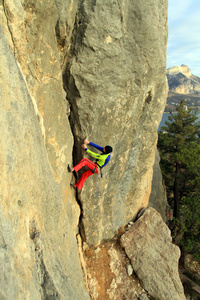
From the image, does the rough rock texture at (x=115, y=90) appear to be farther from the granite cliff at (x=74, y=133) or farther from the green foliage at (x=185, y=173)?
the green foliage at (x=185, y=173)

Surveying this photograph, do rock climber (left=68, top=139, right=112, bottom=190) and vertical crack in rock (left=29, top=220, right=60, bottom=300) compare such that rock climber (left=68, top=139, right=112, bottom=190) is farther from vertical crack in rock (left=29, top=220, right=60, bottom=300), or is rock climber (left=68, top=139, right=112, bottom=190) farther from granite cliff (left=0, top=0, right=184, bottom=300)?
vertical crack in rock (left=29, top=220, right=60, bottom=300)

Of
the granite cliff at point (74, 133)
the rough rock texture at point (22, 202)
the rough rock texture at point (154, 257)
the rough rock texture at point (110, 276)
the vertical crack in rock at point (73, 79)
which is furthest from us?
the rough rock texture at point (154, 257)

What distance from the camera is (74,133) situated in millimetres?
6199

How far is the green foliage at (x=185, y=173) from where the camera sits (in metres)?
11.0

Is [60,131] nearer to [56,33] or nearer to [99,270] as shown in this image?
[56,33]

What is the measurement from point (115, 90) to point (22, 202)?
175 inches

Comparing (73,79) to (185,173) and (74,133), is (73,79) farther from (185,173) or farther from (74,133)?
(185,173)

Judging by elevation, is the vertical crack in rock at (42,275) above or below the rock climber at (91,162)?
below

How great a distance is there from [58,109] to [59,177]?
1.87m

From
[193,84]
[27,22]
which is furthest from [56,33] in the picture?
[193,84]

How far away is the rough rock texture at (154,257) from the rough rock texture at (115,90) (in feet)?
3.02

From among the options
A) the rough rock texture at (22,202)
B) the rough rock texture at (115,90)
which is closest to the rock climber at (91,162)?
the rough rock texture at (115,90)

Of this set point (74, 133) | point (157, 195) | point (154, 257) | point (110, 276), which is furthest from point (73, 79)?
point (157, 195)

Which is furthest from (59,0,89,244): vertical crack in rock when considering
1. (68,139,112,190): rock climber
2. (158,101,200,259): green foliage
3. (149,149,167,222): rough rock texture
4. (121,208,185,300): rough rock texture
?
(158,101,200,259): green foliage
